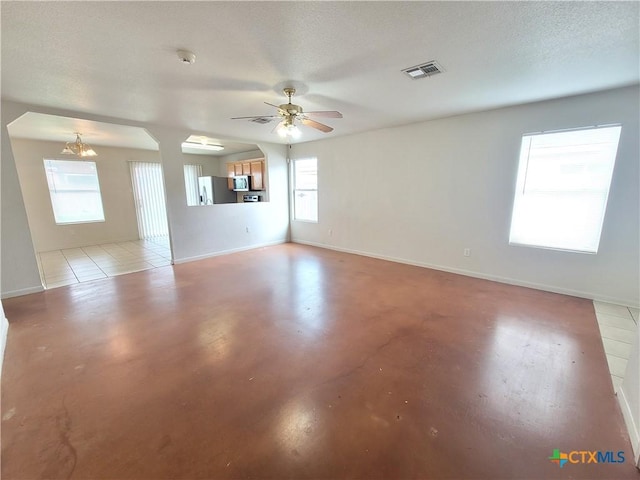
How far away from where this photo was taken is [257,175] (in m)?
6.72

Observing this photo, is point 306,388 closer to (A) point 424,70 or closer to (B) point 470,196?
(A) point 424,70

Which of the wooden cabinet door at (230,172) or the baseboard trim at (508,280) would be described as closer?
the baseboard trim at (508,280)

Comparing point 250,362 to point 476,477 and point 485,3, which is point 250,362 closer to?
point 476,477

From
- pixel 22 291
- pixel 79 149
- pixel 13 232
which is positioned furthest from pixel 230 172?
pixel 22 291

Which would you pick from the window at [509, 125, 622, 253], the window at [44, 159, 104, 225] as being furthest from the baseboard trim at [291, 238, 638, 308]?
the window at [44, 159, 104, 225]

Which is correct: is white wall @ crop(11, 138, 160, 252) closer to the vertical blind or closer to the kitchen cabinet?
the vertical blind

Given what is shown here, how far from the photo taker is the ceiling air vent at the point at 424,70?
7.60ft

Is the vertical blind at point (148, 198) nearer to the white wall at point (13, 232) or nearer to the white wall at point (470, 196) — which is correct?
the white wall at point (13, 232)

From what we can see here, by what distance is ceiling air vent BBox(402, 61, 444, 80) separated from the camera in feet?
7.60

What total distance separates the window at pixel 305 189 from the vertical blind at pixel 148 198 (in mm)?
3473

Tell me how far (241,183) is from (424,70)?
560 centimetres

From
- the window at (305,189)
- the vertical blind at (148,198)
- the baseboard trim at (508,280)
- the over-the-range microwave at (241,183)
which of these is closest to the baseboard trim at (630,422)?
the baseboard trim at (508,280)

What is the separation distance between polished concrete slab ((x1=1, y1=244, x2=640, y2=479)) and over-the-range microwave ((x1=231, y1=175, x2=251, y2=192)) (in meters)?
4.24

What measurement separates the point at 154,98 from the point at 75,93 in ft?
2.59
